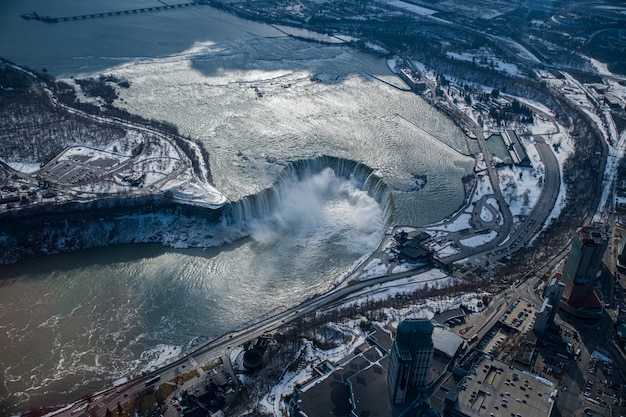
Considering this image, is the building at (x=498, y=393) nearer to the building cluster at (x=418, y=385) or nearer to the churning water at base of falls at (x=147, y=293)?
the building cluster at (x=418, y=385)

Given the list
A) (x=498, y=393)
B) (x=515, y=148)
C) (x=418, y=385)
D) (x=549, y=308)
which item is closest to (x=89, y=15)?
(x=515, y=148)

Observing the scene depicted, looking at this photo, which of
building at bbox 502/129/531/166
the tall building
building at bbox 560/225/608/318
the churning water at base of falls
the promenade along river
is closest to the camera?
the tall building

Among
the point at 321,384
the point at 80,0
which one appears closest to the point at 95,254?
the point at 321,384

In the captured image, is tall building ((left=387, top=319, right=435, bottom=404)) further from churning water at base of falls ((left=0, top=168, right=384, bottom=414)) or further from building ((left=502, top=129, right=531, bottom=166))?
building ((left=502, top=129, right=531, bottom=166))

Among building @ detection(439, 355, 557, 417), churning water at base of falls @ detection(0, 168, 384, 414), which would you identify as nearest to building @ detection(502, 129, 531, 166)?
churning water at base of falls @ detection(0, 168, 384, 414)

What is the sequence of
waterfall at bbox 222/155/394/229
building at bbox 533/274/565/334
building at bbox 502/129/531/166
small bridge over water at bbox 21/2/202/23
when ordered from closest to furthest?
building at bbox 533/274/565/334, waterfall at bbox 222/155/394/229, building at bbox 502/129/531/166, small bridge over water at bbox 21/2/202/23

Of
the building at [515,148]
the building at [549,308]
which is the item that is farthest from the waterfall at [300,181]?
the building at [515,148]

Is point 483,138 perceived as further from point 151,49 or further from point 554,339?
point 151,49
